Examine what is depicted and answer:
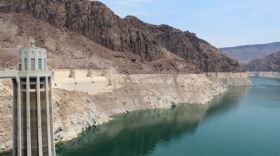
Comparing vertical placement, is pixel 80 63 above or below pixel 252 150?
above

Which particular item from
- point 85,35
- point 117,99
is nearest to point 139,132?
point 117,99

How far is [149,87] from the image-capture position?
120812 millimetres

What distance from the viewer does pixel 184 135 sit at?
259 ft

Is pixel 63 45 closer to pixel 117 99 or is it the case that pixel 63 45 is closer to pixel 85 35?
pixel 85 35

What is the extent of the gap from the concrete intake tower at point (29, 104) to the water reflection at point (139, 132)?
20899mm

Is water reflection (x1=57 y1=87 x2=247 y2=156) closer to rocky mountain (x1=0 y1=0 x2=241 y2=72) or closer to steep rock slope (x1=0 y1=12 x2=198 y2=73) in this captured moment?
steep rock slope (x1=0 y1=12 x2=198 y2=73)

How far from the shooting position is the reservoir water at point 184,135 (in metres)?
63.8

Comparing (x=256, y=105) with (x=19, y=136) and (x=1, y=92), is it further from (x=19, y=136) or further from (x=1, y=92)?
(x=19, y=136)

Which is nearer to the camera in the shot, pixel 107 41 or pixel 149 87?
pixel 149 87

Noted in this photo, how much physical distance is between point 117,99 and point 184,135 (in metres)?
29.4

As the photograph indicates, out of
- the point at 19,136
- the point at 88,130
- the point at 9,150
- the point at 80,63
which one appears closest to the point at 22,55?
the point at 19,136

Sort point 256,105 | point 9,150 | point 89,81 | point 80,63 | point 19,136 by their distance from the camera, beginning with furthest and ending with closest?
1. point 256,105
2. point 80,63
3. point 89,81
4. point 9,150
5. point 19,136

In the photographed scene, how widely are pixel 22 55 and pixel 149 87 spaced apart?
8525cm

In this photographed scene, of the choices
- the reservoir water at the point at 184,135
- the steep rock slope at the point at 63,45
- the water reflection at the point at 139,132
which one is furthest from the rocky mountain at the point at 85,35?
the reservoir water at the point at 184,135
